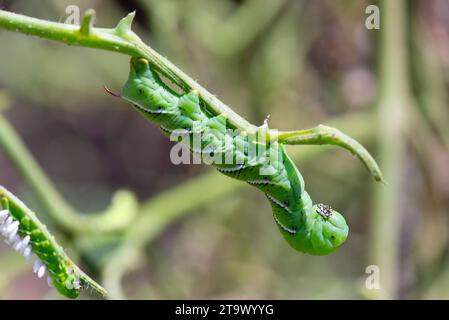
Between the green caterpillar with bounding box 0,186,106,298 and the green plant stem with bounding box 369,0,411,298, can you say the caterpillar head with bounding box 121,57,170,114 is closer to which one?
the green caterpillar with bounding box 0,186,106,298

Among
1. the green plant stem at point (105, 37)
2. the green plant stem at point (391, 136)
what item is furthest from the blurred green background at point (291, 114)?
the green plant stem at point (105, 37)

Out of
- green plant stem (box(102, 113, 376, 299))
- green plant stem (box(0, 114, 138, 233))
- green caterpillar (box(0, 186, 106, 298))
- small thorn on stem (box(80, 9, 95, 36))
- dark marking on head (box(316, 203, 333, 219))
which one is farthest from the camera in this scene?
green plant stem (box(102, 113, 376, 299))

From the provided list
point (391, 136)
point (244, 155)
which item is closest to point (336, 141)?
point (244, 155)

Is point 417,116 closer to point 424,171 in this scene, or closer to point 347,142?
point 424,171

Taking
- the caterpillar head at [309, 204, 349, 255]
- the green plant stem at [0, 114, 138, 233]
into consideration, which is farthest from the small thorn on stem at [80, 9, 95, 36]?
the green plant stem at [0, 114, 138, 233]

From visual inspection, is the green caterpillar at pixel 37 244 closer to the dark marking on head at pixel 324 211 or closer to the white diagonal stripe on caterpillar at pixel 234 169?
the white diagonal stripe on caterpillar at pixel 234 169

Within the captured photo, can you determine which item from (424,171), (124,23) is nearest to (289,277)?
(424,171)
